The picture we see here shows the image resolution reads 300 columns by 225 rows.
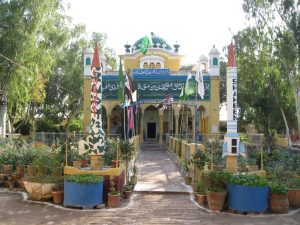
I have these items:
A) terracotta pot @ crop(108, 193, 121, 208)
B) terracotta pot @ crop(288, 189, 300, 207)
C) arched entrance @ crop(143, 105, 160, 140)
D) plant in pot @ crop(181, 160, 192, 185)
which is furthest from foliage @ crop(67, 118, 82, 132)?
terracotta pot @ crop(288, 189, 300, 207)

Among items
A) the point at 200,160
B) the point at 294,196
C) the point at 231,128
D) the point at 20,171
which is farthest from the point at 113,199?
the point at 294,196

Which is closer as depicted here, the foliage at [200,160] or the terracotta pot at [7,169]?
the foliage at [200,160]

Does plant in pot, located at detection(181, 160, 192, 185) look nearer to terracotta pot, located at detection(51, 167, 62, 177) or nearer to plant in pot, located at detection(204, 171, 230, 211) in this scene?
plant in pot, located at detection(204, 171, 230, 211)

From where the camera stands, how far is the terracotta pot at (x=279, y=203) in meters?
9.32

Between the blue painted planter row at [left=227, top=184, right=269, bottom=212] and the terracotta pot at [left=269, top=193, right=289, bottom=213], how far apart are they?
0.21 meters

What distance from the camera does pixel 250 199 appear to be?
9141mm

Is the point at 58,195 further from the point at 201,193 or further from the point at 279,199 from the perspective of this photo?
the point at 279,199

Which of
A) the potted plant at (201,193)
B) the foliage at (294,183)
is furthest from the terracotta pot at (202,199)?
the foliage at (294,183)

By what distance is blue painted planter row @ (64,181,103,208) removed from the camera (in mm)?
9484

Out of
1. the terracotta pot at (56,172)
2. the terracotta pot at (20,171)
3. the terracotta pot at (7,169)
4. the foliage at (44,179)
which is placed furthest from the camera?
the terracotta pot at (7,169)

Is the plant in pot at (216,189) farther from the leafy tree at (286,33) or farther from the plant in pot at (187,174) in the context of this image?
the leafy tree at (286,33)

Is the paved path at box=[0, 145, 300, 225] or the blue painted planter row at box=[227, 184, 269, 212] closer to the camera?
the paved path at box=[0, 145, 300, 225]

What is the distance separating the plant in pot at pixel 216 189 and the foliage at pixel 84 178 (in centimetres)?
266

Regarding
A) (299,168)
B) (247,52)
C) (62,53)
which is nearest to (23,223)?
(299,168)
